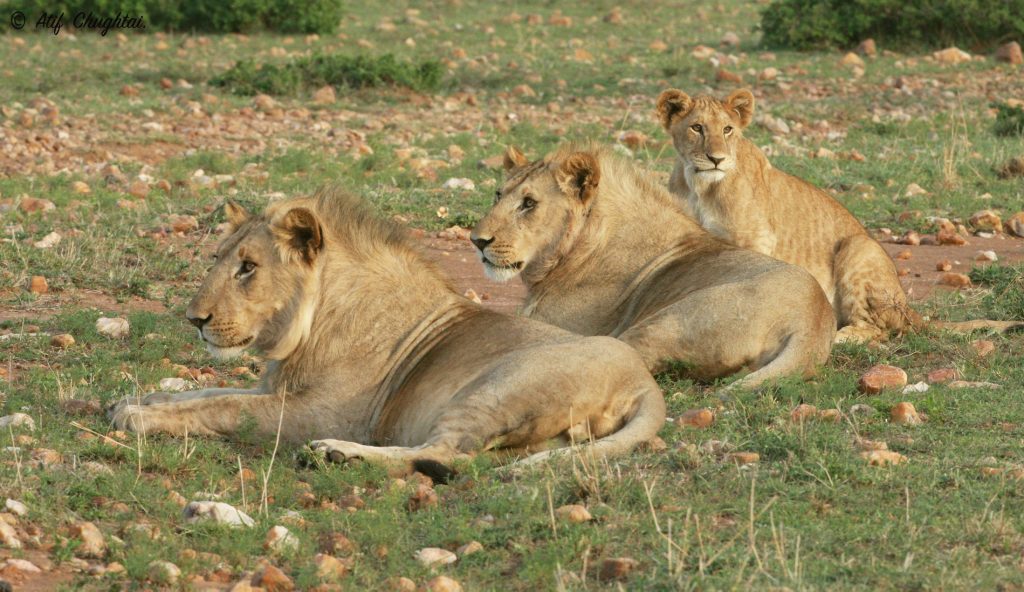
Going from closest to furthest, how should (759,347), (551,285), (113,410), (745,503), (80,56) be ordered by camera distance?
(745,503), (113,410), (759,347), (551,285), (80,56)

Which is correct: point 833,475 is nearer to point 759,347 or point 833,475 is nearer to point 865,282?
point 759,347

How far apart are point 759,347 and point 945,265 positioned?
360cm

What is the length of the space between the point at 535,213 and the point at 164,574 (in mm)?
3950

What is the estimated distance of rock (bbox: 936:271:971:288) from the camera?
33.1 ft

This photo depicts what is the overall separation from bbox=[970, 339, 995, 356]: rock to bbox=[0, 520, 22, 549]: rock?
501 centimetres

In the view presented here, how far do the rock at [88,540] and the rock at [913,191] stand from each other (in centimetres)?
929

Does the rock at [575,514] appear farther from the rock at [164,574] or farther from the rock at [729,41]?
the rock at [729,41]

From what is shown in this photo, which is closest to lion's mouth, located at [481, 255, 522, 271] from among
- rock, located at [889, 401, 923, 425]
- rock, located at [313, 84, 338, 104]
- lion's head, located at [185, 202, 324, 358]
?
lion's head, located at [185, 202, 324, 358]

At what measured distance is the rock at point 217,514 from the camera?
16.9ft

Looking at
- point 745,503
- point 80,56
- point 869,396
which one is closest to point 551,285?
point 869,396

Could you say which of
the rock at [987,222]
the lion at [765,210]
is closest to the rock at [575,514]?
the lion at [765,210]

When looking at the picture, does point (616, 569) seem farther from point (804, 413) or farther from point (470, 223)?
point (470, 223)

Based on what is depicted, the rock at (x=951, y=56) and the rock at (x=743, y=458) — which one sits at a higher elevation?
the rock at (x=743, y=458)

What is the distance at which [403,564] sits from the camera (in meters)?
4.89
